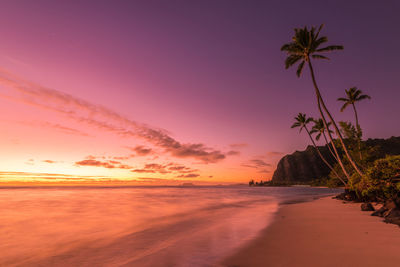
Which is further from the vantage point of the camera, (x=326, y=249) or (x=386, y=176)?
(x=386, y=176)

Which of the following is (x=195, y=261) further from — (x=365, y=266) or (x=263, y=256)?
(x=365, y=266)

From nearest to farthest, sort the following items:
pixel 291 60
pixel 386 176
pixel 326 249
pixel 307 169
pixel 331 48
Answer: pixel 326 249 < pixel 386 176 < pixel 331 48 < pixel 291 60 < pixel 307 169

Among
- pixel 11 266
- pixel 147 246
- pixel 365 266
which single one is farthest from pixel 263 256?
pixel 11 266

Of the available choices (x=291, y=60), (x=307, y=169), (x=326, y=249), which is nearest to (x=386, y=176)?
(x=326, y=249)

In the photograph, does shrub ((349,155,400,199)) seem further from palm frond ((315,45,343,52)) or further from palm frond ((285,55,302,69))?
palm frond ((285,55,302,69))

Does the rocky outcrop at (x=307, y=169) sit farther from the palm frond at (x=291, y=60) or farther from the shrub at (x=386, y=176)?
the shrub at (x=386, y=176)

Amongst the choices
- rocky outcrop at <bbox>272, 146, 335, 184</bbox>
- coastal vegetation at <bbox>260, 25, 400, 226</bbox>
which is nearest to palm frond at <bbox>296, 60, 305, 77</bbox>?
coastal vegetation at <bbox>260, 25, 400, 226</bbox>

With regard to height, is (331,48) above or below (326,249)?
above

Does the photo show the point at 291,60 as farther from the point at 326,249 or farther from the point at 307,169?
the point at 307,169

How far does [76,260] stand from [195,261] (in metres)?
3.87

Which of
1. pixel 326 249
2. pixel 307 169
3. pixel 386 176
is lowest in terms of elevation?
pixel 326 249

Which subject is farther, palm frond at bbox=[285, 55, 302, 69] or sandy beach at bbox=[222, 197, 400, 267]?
palm frond at bbox=[285, 55, 302, 69]

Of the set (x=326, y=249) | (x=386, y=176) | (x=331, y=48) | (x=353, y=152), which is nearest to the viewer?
(x=326, y=249)

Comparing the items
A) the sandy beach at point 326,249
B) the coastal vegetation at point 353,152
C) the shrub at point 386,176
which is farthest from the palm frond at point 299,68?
the sandy beach at point 326,249
